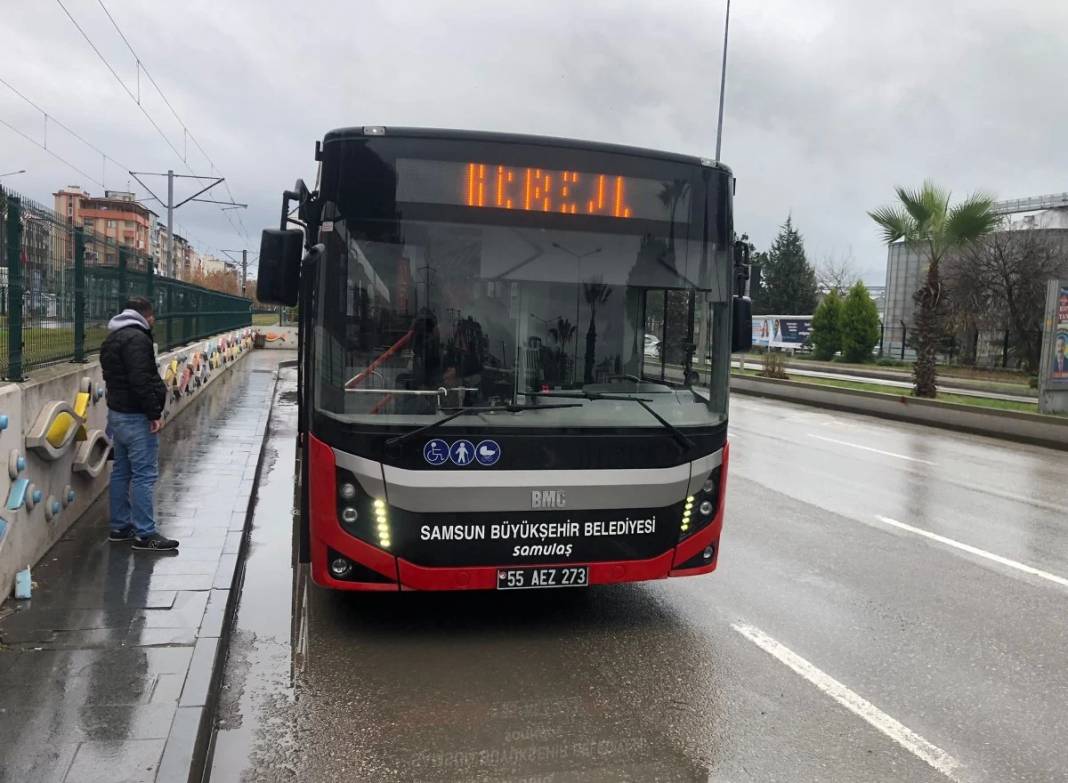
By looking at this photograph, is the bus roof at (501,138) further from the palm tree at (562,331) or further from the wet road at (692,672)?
the wet road at (692,672)

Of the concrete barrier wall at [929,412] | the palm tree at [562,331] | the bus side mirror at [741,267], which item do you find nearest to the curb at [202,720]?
the palm tree at [562,331]

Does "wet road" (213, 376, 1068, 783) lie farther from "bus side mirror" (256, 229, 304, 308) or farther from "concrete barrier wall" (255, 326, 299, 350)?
"concrete barrier wall" (255, 326, 299, 350)

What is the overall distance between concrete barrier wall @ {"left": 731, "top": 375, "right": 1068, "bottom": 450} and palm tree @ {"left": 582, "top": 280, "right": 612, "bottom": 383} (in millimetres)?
14055

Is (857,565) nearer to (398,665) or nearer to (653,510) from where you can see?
(653,510)

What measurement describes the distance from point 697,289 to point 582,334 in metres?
0.82

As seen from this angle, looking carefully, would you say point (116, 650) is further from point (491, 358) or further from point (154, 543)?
point (491, 358)

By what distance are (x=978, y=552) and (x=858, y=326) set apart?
136 feet

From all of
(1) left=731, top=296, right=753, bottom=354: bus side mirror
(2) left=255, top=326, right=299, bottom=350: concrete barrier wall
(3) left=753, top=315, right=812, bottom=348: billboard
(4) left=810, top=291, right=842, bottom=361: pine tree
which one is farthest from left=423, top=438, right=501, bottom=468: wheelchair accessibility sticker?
(3) left=753, top=315, right=812, bottom=348: billboard

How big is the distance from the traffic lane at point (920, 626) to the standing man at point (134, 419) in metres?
3.95

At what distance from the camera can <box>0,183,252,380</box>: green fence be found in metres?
6.04

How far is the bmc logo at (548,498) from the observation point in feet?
16.6

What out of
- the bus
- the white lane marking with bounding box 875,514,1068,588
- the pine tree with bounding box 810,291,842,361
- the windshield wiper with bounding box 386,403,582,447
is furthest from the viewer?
the pine tree with bounding box 810,291,842,361

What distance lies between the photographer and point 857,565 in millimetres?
7203

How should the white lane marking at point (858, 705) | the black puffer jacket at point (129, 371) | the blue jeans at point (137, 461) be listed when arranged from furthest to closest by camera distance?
the blue jeans at point (137, 461), the black puffer jacket at point (129, 371), the white lane marking at point (858, 705)
